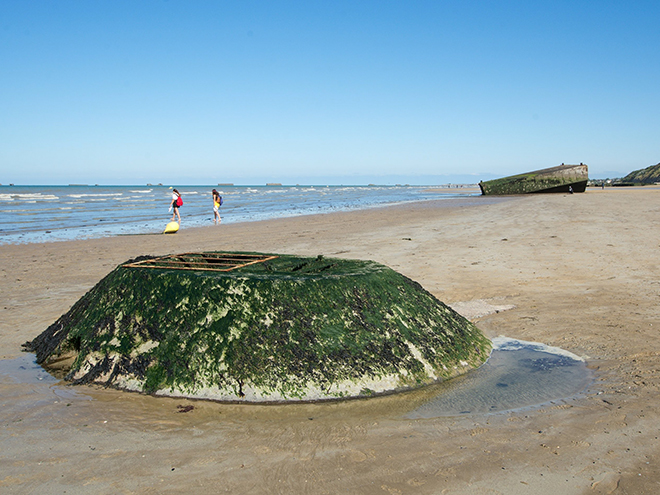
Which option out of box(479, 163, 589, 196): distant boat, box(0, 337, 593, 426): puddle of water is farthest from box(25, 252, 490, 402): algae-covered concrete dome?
box(479, 163, 589, 196): distant boat

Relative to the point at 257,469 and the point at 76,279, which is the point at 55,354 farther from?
the point at 76,279

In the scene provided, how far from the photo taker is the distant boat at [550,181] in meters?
33.6

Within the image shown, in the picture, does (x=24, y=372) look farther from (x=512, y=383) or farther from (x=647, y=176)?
Result: (x=647, y=176)

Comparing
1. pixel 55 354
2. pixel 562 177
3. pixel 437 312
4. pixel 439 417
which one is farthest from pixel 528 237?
pixel 562 177

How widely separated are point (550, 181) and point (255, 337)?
3540cm

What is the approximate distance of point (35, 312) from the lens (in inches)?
225

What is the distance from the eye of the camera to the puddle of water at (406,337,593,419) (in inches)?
126

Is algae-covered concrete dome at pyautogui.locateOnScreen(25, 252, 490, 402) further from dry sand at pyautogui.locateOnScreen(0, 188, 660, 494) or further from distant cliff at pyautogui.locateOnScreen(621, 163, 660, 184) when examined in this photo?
distant cliff at pyautogui.locateOnScreen(621, 163, 660, 184)

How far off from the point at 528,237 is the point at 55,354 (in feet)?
32.7

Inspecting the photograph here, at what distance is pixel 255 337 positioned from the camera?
333 cm

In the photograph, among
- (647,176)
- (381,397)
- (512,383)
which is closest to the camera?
(381,397)

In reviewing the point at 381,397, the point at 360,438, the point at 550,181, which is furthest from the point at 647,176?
the point at 360,438

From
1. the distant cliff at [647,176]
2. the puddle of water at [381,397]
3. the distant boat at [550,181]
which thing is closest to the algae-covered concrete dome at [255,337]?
the puddle of water at [381,397]

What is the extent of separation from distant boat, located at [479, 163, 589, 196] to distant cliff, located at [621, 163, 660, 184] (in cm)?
3066
